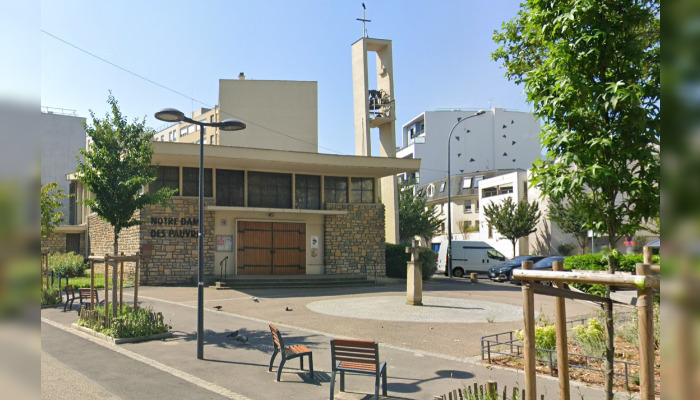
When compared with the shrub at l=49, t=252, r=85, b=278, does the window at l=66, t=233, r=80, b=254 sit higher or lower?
higher

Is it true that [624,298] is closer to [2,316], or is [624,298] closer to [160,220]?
[2,316]

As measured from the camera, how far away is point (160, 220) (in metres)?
23.7

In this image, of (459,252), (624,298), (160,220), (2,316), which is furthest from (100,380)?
(459,252)

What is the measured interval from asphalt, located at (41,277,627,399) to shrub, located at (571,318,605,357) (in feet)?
5.00

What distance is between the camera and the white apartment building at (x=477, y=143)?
6088cm

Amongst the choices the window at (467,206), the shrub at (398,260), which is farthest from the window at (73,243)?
the window at (467,206)

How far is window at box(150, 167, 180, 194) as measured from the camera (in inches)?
952

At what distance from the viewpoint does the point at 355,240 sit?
91.2 feet

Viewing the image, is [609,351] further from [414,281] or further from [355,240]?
[355,240]

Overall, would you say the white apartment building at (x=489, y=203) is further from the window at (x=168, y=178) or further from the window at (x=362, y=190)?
the window at (x=168, y=178)

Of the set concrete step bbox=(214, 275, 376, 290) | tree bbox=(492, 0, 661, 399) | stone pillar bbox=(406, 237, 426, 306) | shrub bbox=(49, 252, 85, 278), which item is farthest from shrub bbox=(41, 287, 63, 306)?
tree bbox=(492, 0, 661, 399)

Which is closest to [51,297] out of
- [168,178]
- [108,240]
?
[168,178]

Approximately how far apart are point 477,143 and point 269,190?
39.2m

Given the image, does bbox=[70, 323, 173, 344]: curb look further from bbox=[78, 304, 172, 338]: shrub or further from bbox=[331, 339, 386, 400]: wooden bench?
bbox=[331, 339, 386, 400]: wooden bench
